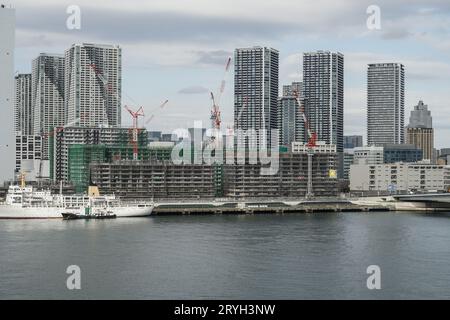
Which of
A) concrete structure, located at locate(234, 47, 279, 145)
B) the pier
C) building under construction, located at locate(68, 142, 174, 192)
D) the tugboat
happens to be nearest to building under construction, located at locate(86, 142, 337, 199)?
building under construction, located at locate(68, 142, 174, 192)

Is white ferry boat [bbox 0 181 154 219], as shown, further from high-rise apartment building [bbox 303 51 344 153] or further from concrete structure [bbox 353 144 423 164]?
high-rise apartment building [bbox 303 51 344 153]

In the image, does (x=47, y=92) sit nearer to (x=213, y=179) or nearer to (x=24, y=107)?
(x=24, y=107)

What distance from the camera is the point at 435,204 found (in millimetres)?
62000

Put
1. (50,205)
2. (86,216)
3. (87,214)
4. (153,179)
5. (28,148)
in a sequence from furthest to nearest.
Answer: (28,148), (153,179), (50,205), (87,214), (86,216)

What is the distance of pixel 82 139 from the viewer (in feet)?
297

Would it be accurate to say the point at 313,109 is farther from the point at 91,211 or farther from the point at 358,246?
the point at 358,246

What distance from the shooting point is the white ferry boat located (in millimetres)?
47281

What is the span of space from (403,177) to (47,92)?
6386 centimetres

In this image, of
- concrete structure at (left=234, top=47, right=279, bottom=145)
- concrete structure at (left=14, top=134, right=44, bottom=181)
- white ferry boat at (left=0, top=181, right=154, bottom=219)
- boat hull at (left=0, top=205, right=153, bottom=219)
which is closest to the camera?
boat hull at (left=0, top=205, right=153, bottom=219)

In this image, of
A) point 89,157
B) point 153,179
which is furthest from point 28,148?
point 153,179

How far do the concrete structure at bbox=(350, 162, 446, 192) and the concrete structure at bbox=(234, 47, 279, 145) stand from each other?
28.0 meters

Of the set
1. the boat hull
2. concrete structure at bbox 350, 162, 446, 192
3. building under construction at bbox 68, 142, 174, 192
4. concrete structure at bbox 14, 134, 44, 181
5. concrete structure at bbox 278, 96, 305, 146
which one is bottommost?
the boat hull

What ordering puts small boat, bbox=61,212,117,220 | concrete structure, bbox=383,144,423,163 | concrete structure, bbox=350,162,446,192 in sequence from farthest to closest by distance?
concrete structure, bbox=383,144,423,163 < concrete structure, bbox=350,162,446,192 < small boat, bbox=61,212,117,220

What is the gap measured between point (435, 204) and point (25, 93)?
86977 millimetres
